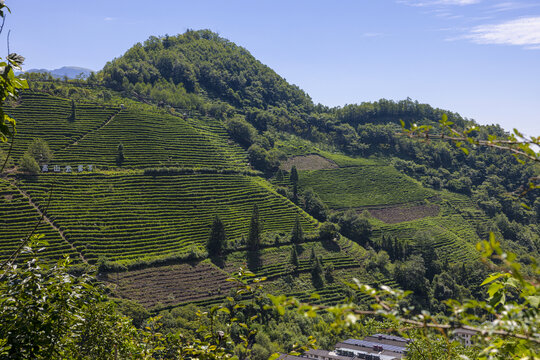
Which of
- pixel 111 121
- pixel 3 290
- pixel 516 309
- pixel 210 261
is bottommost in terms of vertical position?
pixel 210 261

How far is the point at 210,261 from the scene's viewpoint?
51656 mm

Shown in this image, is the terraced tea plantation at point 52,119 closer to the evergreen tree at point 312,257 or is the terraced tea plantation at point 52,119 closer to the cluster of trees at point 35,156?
the cluster of trees at point 35,156

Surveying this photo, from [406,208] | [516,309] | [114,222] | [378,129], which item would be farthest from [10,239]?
[378,129]

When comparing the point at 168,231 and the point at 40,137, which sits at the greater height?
the point at 40,137

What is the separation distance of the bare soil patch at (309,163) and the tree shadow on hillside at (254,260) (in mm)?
33528

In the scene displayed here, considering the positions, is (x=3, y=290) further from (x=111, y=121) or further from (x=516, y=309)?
(x=111, y=121)

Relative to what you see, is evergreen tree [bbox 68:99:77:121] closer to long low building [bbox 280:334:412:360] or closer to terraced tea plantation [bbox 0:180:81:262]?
terraced tea plantation [bbox 0:180:81:262]

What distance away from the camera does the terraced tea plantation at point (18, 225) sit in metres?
44.4

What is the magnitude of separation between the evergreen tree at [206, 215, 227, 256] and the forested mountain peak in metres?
55.8

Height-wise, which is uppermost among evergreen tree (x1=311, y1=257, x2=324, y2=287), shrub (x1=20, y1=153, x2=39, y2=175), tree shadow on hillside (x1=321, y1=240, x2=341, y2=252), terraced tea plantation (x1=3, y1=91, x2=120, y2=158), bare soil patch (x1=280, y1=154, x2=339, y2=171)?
terraced tea plantation (x1=3, y1=91, x2=120, y2=158)

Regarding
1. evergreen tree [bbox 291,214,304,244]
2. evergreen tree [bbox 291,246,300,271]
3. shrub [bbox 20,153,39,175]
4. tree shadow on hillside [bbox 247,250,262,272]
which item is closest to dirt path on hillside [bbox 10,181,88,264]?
shrub [bbox 20,153,39,175]

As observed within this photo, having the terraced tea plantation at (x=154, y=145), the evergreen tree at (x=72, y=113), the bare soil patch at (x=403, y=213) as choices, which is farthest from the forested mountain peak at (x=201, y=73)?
the bare soil patch at (x=403, y=213)

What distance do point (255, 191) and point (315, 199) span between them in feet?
37.5

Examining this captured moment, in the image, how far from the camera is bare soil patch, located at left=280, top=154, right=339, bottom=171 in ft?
291
